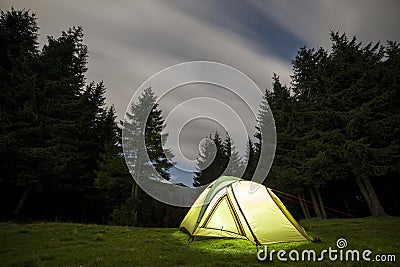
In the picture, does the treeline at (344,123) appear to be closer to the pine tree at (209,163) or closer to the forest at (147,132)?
the forest at (147,132)

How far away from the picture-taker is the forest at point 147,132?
532 inches

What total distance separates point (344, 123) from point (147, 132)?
13.5m

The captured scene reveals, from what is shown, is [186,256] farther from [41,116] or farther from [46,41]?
[46,41]

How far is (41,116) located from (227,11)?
43.4ft

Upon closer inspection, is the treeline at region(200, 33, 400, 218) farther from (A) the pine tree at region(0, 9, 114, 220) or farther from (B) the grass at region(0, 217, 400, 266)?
(A) the pine tree at region(0, 9, 114, 220)

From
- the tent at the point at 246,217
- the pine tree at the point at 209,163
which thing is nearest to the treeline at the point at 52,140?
the tent at the point at 246,217

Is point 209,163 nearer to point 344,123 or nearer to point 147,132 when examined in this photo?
point 147,132

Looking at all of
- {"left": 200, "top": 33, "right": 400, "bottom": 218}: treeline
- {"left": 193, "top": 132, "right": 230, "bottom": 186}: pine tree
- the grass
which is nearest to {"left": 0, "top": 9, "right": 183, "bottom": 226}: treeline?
the grass

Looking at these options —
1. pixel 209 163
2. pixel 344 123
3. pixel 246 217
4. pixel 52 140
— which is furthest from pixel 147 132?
pixel 209 163

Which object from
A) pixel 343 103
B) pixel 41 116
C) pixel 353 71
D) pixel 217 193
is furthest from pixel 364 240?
pixel 41 116

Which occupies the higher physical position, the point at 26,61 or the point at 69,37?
the point at 69,37

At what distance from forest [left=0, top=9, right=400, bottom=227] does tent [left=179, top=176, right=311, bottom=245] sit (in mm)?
6546

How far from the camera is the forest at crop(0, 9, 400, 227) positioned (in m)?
13.5

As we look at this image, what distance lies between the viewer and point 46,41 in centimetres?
1909
